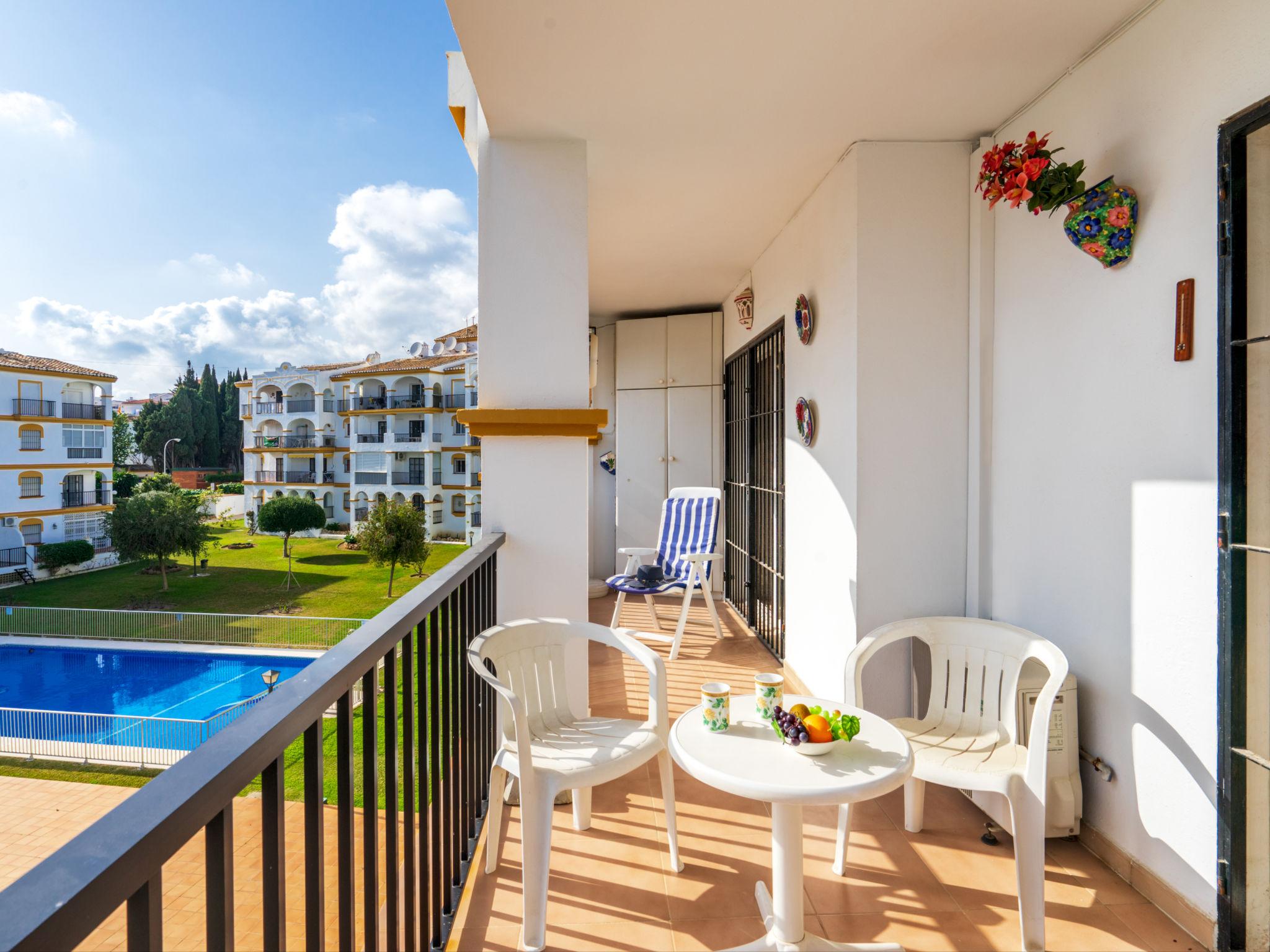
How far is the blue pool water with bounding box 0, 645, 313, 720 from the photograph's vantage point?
14266 millimetres

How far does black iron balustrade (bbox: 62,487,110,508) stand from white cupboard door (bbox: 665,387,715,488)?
11.4 m

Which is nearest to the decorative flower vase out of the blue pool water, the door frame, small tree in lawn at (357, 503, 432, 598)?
the door frame

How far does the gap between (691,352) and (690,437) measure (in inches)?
29.1

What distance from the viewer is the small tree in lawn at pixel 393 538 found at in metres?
15.7

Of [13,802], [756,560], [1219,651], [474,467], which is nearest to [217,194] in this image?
[474,467]

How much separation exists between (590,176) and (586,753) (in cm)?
245

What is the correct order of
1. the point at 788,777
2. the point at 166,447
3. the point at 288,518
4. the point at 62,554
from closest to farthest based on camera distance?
the point at 788,777 < the point at 166,447 < the point at 62,554 < the point at 288,518

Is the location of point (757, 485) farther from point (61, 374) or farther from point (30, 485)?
point (30, 485)

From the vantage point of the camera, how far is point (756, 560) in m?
5.01

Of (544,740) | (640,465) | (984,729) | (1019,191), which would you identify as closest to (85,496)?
(640,465)

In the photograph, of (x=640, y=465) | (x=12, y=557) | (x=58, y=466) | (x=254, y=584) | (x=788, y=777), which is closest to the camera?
(x=788, y=777)

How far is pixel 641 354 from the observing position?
6.11 m

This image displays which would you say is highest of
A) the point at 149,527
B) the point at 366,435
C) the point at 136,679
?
the point at 366,435

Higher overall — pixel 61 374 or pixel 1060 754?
pixel 61 374
